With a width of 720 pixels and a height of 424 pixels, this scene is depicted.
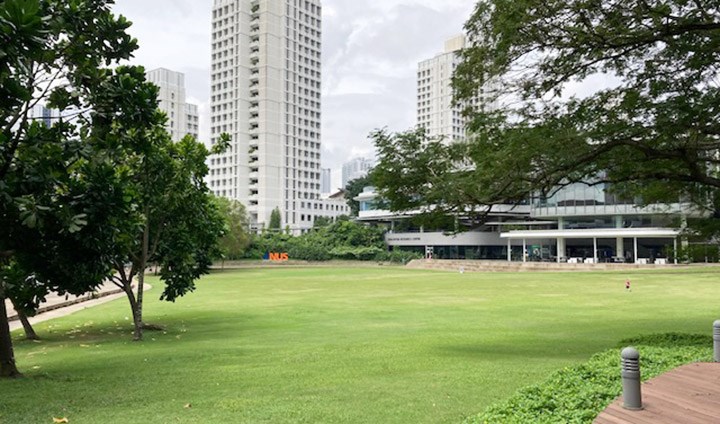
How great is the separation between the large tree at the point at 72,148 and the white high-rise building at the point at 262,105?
9854 cm

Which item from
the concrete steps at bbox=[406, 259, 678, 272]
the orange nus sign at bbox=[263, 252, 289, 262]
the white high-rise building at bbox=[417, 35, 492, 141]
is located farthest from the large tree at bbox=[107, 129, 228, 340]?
the white high-rise building at bbox=[417, 35, 492, 141]

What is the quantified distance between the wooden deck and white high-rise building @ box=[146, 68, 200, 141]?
145566 mm

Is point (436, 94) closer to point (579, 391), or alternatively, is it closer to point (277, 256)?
point (277, 256)

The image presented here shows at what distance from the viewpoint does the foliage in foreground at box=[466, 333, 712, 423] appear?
611 centimetres

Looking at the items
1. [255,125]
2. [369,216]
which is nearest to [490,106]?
[369,216]

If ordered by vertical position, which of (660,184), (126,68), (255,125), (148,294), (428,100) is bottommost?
(148,294)

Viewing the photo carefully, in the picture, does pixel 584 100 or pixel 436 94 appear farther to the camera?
pixel 436 94

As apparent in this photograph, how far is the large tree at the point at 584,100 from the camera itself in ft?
33.9

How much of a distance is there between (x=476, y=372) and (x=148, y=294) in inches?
1200

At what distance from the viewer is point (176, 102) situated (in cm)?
14838

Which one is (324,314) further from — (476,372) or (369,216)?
(369,216)

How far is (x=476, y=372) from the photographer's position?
10227 mm

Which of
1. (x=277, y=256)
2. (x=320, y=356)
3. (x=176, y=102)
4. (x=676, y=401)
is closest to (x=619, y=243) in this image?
(x=277, y=256)

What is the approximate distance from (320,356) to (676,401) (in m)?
7.69
